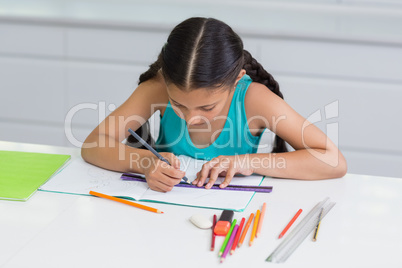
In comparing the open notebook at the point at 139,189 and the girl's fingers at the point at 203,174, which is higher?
the girl's fingers at the point at 203,174

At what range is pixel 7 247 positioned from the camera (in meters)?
1.21

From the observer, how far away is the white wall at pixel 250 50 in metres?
2.83

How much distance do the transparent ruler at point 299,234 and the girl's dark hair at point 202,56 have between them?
393mm

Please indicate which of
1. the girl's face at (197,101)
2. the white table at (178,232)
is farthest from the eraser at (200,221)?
the girl's face at (197,101)

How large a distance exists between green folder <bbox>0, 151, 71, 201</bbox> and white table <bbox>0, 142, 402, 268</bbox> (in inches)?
1.4

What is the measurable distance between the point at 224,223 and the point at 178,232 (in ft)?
0.31

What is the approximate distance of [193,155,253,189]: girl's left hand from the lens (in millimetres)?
1519

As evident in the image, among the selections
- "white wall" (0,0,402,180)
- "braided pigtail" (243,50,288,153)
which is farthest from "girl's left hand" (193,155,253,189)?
"white wall" (0,0,402,180)

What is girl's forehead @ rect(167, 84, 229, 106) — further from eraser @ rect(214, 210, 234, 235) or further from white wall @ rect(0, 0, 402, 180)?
white wall @ rect(0, 0, 402, 180)

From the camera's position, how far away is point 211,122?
74.2 inches

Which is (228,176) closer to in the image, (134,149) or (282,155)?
(282,155)

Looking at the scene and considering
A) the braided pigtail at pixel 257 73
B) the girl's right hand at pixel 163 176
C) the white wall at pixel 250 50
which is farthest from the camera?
the white wall at pixel 250 50

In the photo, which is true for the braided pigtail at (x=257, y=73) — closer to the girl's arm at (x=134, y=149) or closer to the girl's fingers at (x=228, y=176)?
the girl's arm at (x=134, y=149)

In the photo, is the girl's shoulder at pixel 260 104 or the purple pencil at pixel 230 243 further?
the girl's shoulder at pixel 260 104
